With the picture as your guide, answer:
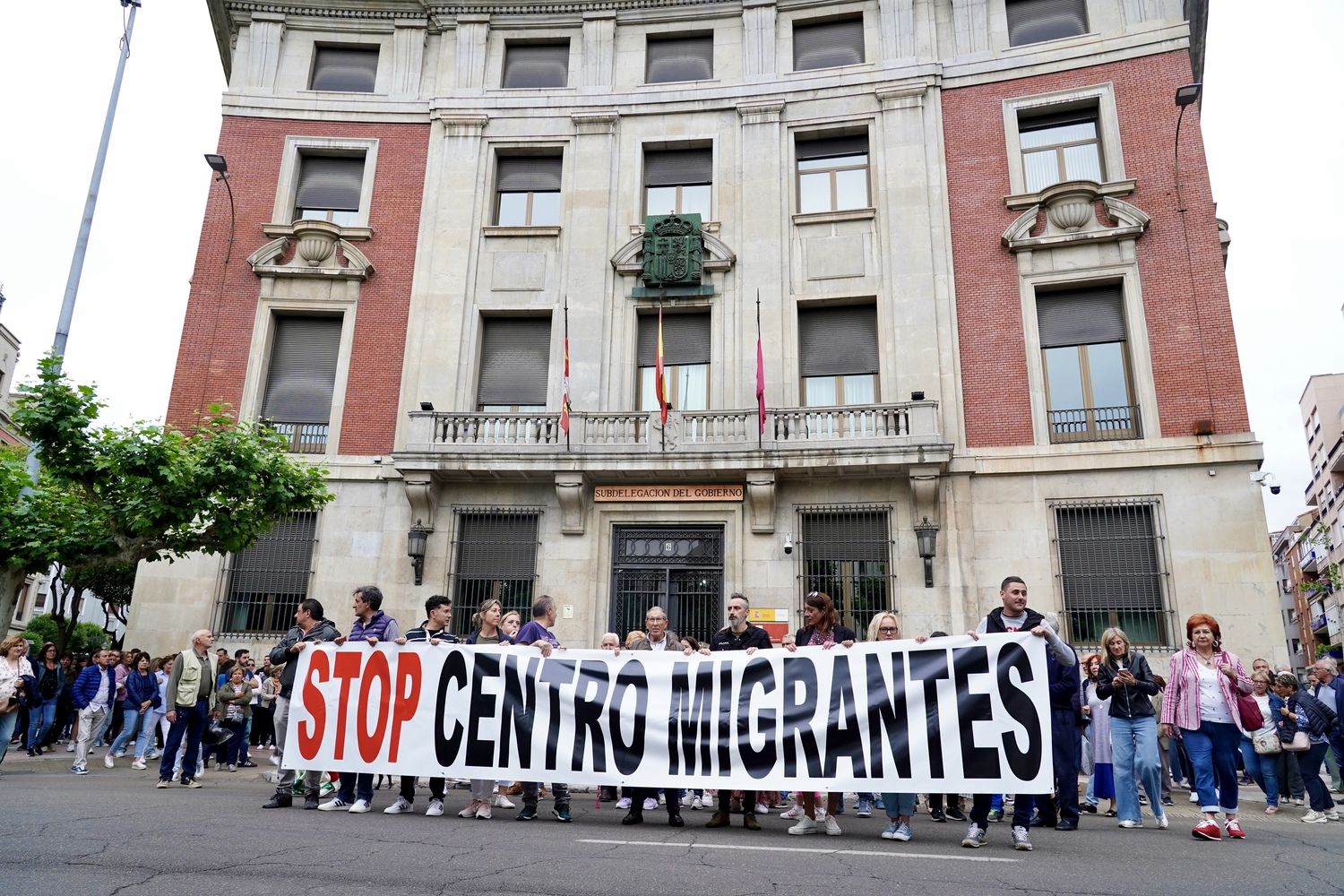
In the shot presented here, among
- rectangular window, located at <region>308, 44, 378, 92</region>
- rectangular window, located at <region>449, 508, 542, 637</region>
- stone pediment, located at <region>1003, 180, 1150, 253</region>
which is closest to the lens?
stone pediment, located at <region>1003, 180, 1150, 253</region>

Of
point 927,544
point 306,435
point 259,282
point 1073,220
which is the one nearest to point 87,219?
point 259,282

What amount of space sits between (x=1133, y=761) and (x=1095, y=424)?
31.6ft

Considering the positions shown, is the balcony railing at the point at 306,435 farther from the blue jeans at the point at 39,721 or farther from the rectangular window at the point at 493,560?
the blue jeans at the point at 39,721

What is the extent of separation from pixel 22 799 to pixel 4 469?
720cm

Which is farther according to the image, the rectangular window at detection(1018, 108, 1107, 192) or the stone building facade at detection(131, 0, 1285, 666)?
→ the rectangular window at detection(1018, 108, 1107, 192)

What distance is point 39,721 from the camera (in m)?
14.5

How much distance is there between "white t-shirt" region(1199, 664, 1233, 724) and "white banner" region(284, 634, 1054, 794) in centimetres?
185

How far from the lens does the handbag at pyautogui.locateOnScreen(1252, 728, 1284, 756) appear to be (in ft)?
35.1

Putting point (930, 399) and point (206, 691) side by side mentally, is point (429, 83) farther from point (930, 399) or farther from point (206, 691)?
point (206, 691)

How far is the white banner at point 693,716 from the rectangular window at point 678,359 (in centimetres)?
1043

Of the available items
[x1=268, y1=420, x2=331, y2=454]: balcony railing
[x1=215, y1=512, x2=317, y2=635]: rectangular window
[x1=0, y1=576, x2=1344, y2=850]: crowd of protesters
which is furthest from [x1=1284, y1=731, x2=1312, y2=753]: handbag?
[x1=268, y1=420, x2=331, y2=454]: balcony railing

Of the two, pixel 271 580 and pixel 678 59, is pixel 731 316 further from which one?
pixel 271 580

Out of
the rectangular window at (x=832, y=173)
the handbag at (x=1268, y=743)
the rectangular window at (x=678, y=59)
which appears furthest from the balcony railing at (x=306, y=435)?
the handbag at (x=1268, y=743)

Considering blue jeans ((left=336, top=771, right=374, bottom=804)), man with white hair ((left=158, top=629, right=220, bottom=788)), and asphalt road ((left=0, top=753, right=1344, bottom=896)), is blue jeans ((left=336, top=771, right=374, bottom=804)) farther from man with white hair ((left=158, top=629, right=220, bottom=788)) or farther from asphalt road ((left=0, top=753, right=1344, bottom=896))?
man with white hair ((left=158, top=629, right=220, bottom=788))
